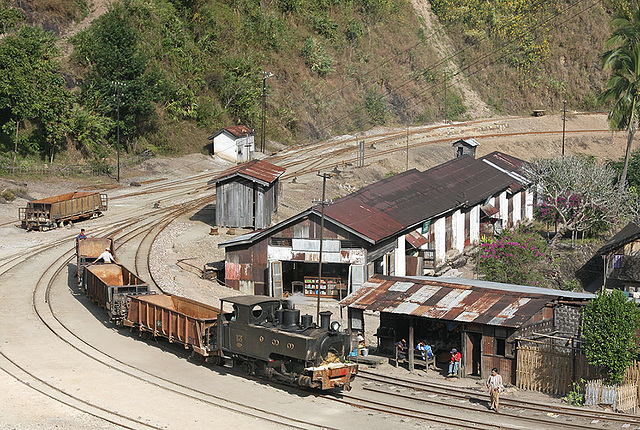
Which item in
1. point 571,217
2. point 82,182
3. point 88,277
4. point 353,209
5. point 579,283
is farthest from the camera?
point 82,182

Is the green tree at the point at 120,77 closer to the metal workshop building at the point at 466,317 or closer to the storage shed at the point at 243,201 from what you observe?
the storage shed at the point at 243,201

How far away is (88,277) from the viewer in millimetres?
36000

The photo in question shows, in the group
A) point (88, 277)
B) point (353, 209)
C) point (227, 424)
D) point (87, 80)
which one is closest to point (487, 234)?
point (353, 209)

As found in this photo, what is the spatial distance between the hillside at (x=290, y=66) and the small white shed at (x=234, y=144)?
3070mm

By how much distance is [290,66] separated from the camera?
9775 cm

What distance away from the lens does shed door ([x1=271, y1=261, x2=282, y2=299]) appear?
43656 mm

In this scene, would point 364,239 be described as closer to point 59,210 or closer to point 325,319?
point 325,319

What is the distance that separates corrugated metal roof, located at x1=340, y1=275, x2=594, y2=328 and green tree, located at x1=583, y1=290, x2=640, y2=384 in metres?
2.63

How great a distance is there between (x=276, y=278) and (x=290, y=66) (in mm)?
58667

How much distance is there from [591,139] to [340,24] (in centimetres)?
3811

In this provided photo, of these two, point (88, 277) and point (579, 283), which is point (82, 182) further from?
point (579, 283)

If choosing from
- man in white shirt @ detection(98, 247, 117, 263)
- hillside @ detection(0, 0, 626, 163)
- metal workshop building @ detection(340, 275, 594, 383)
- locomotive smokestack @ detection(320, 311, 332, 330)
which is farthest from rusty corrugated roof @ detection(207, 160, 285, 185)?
locomotive smokestack @ detection(320, 311, 332, 330)

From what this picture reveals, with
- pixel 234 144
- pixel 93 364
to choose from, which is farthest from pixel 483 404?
pixel 234 144

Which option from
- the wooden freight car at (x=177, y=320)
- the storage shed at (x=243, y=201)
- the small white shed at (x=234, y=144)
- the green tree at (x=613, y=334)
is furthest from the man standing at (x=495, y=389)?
the small white shed at (x=234, y=144)
